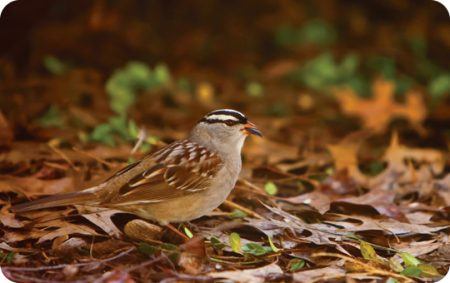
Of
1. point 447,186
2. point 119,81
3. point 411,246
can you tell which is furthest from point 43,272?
point 119,81

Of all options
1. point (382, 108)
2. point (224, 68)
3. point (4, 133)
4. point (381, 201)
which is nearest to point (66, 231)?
point (4, 133)

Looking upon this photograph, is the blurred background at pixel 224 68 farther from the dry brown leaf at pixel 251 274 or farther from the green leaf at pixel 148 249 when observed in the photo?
the dry brown leaf at pixel 251 274

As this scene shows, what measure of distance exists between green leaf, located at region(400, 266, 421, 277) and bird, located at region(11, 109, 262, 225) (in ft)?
2.20

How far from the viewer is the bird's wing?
2.66 metres

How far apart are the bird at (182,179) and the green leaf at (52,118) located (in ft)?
4.13

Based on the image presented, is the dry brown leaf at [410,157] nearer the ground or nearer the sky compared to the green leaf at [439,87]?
nearer the ground

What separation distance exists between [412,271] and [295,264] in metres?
0.38

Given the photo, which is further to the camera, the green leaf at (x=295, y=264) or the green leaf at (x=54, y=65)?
the green leaf at (x=54, y=65)

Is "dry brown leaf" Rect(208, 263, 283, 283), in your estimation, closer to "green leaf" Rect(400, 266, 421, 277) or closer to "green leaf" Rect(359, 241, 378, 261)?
"green leaf" Rect(359, 241, 378, 261)

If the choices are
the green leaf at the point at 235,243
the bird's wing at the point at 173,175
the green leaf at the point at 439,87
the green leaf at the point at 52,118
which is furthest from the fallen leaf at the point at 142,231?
the green leaf at the point at 439,87

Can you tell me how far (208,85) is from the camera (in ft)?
15.8

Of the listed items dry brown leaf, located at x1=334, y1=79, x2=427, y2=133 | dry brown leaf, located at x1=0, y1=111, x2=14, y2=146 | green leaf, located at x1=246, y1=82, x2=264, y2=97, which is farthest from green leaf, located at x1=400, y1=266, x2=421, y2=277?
green leaf, located at x1=246, y1=82, x2=264, y2=97

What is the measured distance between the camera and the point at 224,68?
5.26 metres

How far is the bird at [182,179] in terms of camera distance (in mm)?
2648
